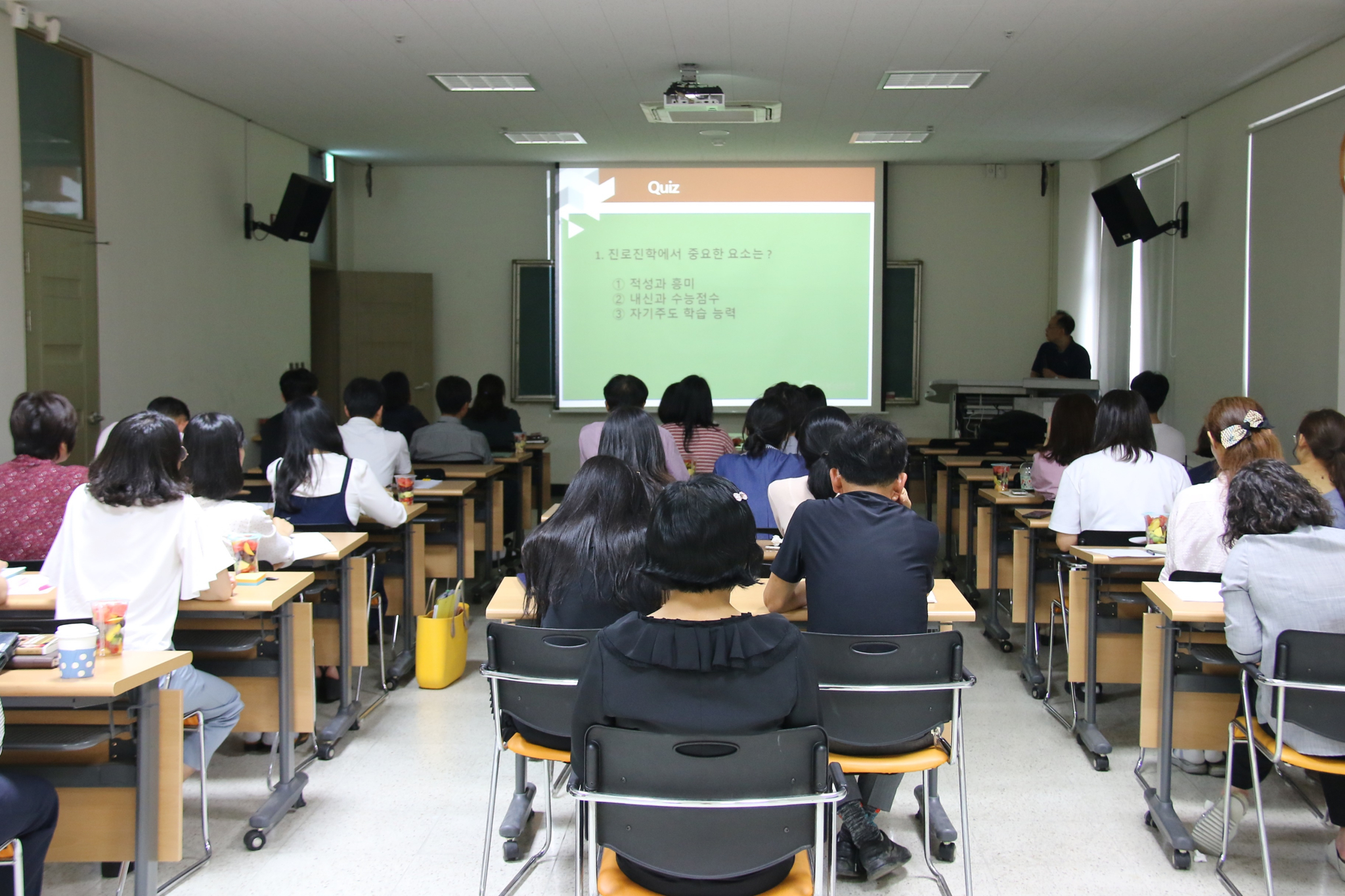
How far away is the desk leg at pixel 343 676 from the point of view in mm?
3600

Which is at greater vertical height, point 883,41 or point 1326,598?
point 883,41

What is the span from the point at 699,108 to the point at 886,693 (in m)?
4.61

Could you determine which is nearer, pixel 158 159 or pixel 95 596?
pixel 95 596

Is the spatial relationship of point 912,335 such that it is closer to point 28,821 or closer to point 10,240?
point 10,240

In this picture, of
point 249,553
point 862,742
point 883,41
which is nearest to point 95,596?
point 249,553

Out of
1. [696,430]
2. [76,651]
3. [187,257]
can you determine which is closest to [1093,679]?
[696,430]

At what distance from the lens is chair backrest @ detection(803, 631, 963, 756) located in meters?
2.32

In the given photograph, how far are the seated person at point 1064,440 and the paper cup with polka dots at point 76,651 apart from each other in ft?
12.3

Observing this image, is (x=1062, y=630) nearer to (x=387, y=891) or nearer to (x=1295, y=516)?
(x=1295, y=516)

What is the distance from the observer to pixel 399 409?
672 cm

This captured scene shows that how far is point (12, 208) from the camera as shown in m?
5.02

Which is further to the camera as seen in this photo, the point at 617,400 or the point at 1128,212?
the point at 1128,212

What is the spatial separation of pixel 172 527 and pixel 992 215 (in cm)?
830

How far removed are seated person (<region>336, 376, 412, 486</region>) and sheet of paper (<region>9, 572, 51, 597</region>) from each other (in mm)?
1984
